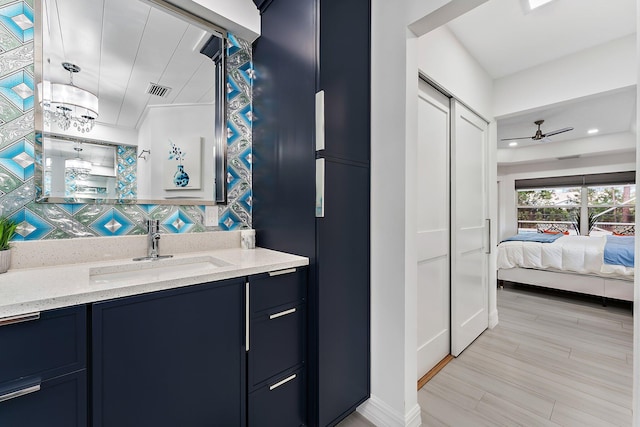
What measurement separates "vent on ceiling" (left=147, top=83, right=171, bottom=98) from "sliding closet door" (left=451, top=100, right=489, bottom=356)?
2.14 meters

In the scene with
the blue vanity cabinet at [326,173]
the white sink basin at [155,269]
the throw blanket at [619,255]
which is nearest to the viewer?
the white sink basin at [155,269]

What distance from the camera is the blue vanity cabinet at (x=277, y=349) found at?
47.9 inches

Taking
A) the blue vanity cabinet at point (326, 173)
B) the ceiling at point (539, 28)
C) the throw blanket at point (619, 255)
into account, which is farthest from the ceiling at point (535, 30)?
the throw blanket at point (619, 255)

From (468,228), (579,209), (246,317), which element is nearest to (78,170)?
(246,317)

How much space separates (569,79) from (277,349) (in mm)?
3381

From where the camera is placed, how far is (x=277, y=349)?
1.29 metres

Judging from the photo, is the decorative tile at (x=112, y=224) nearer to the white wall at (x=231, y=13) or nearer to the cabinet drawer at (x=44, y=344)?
the cabinet drawer at (x=44, y=344)

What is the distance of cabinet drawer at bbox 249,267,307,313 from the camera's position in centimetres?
122

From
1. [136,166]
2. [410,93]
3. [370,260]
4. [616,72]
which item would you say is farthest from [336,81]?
[616,72]

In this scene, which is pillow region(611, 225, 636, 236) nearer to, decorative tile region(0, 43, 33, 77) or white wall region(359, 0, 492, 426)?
white wall region(359, 0, 492, 426)

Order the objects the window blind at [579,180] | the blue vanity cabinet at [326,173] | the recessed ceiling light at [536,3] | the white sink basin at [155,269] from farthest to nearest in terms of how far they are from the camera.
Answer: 1. the window blind at [579,180]
2. the recessed ceiling light at [536,3]
3. the blue vanity cabinet at [326,173]
4. the white sink basin at [155,269]

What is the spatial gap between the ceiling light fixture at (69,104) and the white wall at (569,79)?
3.50 meters

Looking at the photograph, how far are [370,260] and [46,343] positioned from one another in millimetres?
1384

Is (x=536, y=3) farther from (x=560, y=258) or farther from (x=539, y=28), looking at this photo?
(x=560, y=258)
